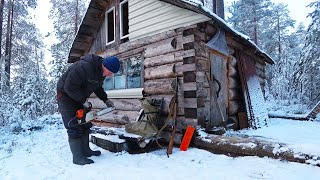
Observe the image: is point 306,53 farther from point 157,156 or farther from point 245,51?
point 157,156

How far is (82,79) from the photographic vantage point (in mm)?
4438

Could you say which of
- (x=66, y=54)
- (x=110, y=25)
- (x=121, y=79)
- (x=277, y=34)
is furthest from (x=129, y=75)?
(x=277, y=34)

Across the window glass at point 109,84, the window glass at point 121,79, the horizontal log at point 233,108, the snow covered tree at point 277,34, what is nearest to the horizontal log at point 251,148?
the horizontal log at point 233,108

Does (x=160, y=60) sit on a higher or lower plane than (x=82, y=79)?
higher

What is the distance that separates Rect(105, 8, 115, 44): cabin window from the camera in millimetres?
9578

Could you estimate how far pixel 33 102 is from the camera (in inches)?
571

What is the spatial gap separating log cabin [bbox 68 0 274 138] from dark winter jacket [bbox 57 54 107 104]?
7.05 feet

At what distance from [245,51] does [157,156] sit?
5669mm

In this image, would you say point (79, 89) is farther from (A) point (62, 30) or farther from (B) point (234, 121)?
(A) point (62, 30)

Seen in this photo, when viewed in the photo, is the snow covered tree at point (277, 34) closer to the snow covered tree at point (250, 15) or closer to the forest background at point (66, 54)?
the forest background at point (66, 54)

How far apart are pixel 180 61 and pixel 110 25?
4682 mm

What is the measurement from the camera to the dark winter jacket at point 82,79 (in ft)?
14.2

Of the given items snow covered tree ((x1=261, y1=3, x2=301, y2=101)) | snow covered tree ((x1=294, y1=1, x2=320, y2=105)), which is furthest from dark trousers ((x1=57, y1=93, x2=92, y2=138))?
snow covered tree ((x1=261, y1=3, x2=301, y2=101))

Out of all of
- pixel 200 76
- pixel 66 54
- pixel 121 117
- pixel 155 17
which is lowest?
pixel 121 117
